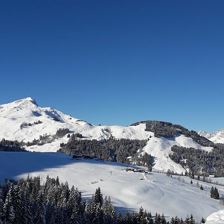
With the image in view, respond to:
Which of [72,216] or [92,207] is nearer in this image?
[72,216]

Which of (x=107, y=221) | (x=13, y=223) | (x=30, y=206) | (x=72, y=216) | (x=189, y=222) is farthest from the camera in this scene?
(x=189, y=222)

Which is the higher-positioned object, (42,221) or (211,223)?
(211,223)

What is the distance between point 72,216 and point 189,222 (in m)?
57.0

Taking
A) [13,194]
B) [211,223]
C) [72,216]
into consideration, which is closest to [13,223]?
[13,194]

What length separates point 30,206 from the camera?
141625 mm

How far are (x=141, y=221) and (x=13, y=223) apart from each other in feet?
234

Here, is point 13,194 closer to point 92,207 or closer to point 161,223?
point 92,207

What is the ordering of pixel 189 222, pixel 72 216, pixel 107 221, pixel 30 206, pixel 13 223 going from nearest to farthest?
pixel 13 223, pixel 30 206, pixel 72 216, pixel 107 221, pixel 189 222

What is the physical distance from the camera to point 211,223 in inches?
1619

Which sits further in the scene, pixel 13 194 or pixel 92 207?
pixel 92 207

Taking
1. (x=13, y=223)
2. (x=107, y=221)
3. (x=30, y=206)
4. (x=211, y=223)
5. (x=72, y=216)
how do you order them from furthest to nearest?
(x=107, y=221), (x=72, y=216), (x=30, y=206), (x=13, y=223), (x=211, y=223)

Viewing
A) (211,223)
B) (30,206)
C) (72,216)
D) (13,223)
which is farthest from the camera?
(72,216)

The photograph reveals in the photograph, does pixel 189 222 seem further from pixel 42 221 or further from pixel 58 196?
pixel 42 221

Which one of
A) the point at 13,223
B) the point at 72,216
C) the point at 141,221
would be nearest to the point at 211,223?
the point at 13,223
